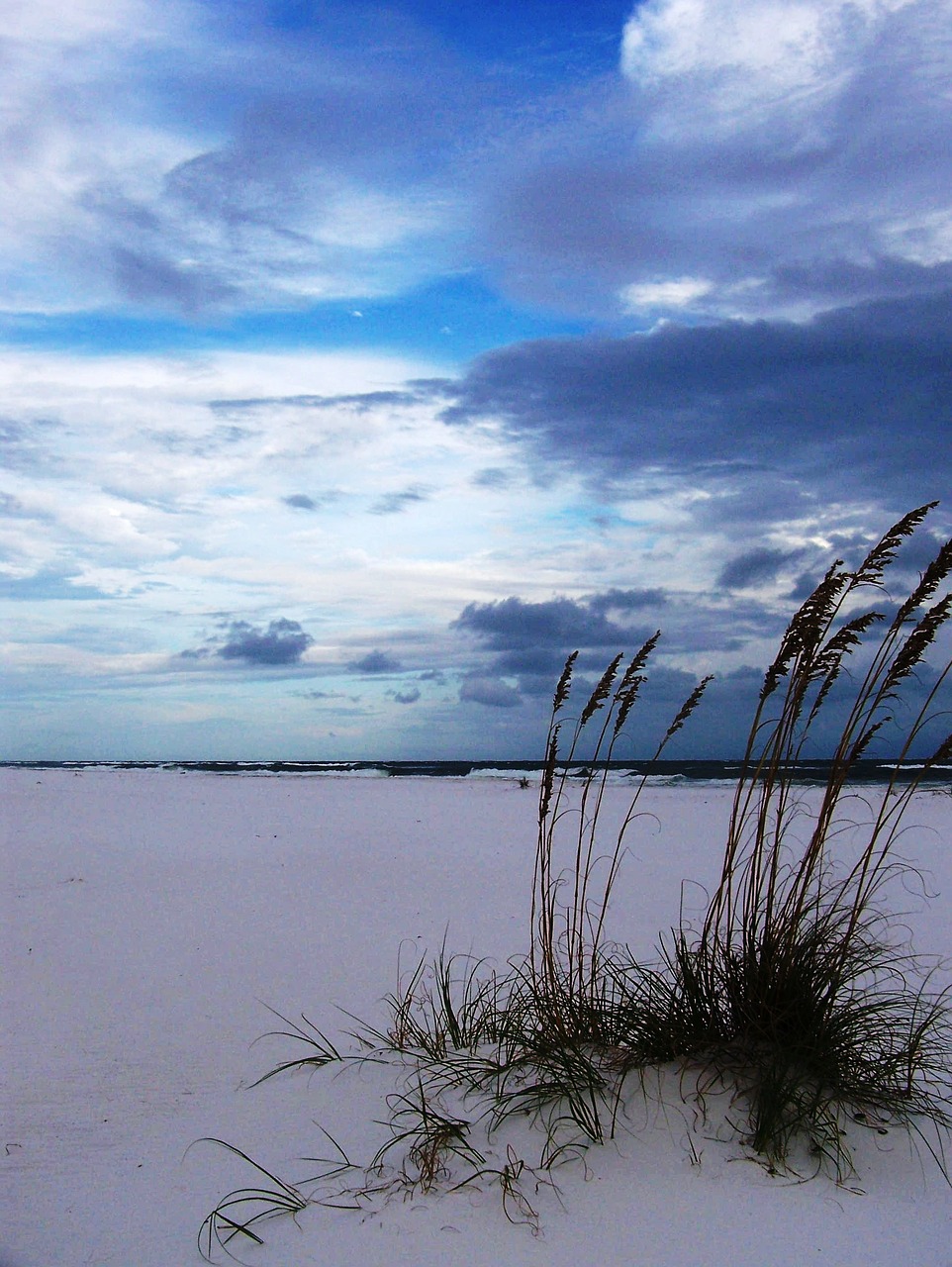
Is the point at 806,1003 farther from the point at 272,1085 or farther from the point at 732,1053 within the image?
the point at 272,1085

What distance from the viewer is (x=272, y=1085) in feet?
12.4

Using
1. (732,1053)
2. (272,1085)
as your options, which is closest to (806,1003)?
(732,1053)

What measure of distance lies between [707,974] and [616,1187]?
2.64 ft

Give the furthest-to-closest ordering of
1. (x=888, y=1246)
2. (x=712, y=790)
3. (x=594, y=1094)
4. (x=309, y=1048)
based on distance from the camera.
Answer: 1. (x=712, y=790)
2. (x=309, y=1048)
3. (x=594, y=1094)
4. (x=888, y=1246)

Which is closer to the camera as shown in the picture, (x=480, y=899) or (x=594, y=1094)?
(x=594, y=1094)

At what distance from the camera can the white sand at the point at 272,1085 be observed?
257 cm

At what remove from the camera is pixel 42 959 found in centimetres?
600

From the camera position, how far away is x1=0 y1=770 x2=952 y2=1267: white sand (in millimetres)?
2568

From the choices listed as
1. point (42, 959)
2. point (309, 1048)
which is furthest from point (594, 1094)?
point (42, 959)

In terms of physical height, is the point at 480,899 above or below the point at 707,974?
below

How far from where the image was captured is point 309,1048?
14.4 ft

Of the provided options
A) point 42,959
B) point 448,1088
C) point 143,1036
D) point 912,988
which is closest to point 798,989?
point 448,1088

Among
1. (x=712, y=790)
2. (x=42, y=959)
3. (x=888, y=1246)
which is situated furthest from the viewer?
(x=712, y=790)

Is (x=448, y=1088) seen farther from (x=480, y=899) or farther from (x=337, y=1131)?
(x=480, y=899)
